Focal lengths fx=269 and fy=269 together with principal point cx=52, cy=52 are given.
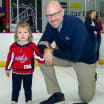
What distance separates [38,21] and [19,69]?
21.8ft

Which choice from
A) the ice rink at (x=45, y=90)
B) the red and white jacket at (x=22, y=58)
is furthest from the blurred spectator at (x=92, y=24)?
the red and white jacket at (x=22, y=58)

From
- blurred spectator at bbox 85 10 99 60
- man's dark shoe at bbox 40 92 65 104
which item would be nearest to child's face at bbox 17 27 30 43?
man's dark shoe at bbox 40 92 65 104

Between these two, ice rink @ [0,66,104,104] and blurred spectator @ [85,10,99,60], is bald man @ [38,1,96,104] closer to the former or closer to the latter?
ice rink @ [0,66,104,104]

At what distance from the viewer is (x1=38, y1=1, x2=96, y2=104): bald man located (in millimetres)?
1989

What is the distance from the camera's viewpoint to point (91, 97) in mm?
2293

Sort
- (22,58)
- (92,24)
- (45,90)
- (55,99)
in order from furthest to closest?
(92,24), (45,90), (55,99), (22,58)

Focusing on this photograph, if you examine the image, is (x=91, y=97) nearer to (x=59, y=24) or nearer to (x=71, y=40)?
(x=71, y=40)

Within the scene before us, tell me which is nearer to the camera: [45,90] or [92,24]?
[45,90]

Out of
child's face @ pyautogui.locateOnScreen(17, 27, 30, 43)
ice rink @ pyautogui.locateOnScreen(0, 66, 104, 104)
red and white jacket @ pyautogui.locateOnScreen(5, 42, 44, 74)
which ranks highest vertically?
child's face @ pyautogui.locateOnScreen(17, 27, 30, 43)

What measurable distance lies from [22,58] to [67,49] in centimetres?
37

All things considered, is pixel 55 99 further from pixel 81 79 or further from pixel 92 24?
pixel 92 24

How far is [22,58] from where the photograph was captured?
6.87 feet

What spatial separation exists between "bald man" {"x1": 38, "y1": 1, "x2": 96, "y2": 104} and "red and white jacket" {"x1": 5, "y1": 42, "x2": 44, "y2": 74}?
76mm

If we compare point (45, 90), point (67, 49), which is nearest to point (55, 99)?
point (67, 49)
